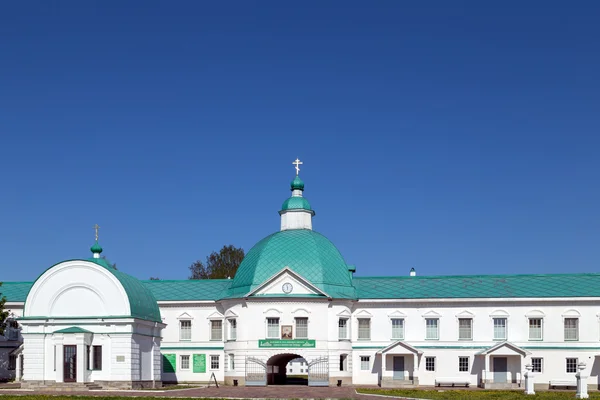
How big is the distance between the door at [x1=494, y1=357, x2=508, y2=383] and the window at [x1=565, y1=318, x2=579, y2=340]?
423 centimetres

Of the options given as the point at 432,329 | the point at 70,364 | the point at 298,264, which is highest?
the point at 298,264

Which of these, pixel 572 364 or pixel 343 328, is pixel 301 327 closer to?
pixel 343 328

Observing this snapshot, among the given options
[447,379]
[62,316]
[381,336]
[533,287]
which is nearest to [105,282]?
[62,316]

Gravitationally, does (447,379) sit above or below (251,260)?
below

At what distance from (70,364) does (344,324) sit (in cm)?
1733

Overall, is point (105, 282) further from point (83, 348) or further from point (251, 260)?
point (251, 260)

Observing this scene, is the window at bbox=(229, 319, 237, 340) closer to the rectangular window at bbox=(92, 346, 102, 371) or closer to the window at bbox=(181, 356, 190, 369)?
the window at bbox=(181, 356, 190, 369)

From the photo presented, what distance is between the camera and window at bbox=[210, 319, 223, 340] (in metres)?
58.8

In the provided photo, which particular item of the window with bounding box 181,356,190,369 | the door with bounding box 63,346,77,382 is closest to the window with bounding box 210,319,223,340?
the window with bounding box 181,356,190,369

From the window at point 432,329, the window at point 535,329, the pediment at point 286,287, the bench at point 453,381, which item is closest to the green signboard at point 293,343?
the pediment at point 286,287

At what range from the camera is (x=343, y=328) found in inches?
2216

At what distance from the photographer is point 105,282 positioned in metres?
49.8

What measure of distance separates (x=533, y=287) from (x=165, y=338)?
80.1 feet

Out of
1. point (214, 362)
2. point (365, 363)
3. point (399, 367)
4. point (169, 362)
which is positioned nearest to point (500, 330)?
point (399, 367)
